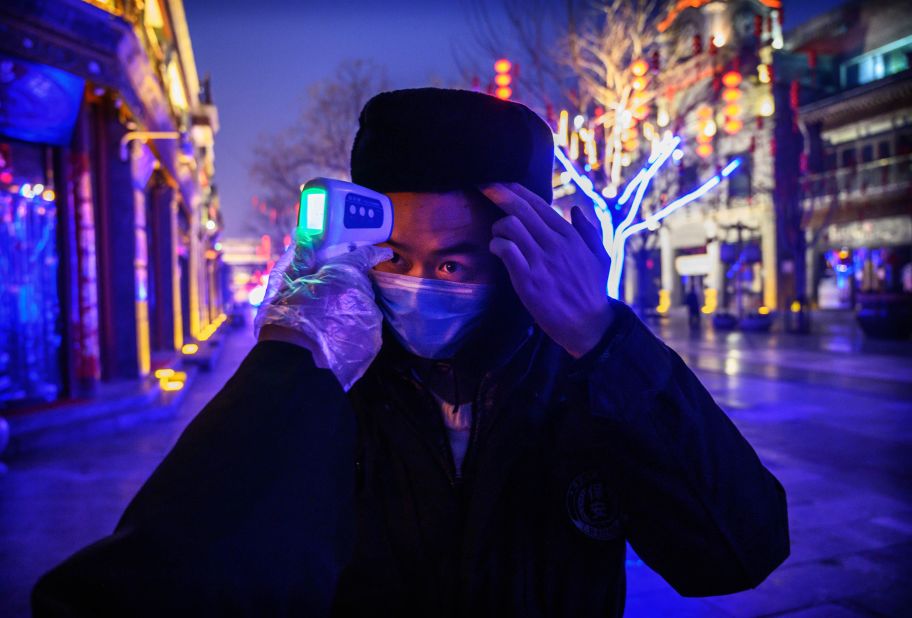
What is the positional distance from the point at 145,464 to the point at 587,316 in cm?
582

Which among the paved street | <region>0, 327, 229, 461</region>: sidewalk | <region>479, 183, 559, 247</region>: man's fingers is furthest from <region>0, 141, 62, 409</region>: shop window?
<region>479, 183, 559, 247</region>: man's fingers

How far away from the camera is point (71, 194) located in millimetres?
8023

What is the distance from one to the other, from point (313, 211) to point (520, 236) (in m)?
0.35

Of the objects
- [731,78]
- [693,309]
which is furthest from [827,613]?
[693,309]

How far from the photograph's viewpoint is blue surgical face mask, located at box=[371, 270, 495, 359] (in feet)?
4.23

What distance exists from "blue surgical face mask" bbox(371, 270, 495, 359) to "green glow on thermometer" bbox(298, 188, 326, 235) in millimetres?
219

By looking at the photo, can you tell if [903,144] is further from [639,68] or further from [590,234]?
[590,234]

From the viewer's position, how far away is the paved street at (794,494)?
324cm

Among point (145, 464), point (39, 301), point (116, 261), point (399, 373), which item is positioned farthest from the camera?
point (116, 261)

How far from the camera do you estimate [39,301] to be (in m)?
7.62

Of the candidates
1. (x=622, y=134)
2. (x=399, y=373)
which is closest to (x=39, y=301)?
(x=399, y=373)

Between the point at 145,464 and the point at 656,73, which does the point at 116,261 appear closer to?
the point at 145,464

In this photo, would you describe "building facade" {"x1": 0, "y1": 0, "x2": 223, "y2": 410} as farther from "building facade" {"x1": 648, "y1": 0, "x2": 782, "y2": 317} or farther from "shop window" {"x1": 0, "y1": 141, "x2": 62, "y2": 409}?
"building facade" {"x1": 648, "y1": 0, "x2": 782, "y2": 317}

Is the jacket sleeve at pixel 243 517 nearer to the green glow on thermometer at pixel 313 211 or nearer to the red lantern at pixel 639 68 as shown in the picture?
the green glow on thermometer at pixel 313 211
